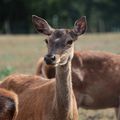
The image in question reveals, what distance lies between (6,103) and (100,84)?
253 inches

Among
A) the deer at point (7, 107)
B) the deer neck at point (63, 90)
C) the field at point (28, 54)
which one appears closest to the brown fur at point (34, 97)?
the deer neck at point (63, 90)

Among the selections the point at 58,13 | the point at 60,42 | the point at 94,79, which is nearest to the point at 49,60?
the point at 60,42

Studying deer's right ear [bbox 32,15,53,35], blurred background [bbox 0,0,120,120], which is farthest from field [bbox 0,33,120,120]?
blurred background [bbox 0,0,120,120]

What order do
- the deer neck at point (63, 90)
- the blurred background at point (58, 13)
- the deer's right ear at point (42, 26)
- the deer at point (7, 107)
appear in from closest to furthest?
the deer at point (7, 107), the deer neck at point (63, 90), the deer's right ear at point (42, 26), the blurred background at point (58, 13)

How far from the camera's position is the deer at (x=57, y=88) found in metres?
8.76

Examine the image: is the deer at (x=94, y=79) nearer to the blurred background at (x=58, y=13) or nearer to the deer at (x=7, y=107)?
the deer at (x=7, y=107)

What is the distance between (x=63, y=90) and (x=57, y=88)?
0.09 meters

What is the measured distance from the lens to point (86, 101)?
1175cm

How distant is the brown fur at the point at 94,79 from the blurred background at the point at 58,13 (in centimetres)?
4642

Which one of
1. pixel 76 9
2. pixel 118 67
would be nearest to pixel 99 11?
pixel 76 9

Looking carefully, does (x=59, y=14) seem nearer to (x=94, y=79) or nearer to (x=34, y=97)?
(x=94, y=79)

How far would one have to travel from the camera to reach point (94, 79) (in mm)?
11891

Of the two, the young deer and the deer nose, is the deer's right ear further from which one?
the young deer

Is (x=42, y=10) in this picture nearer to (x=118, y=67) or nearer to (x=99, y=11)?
(x=99, y=11)
